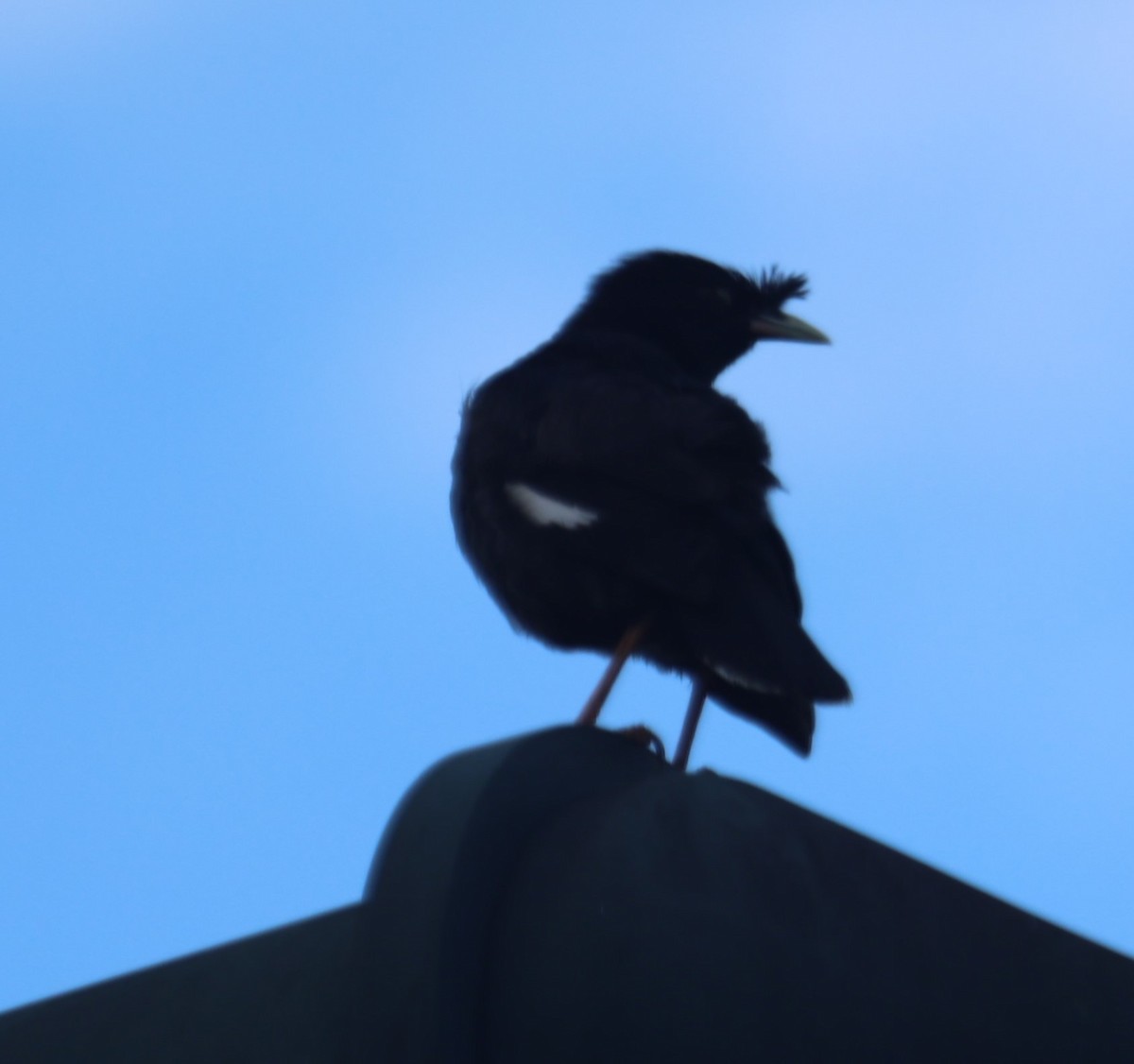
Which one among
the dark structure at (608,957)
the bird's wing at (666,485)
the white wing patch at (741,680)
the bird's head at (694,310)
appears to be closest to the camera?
the dark structure at (608,957)

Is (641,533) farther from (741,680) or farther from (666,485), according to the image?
(741,680)

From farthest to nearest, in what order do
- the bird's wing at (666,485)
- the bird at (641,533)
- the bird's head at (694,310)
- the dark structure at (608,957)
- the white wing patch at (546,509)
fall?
the bird's head at (694,310) → the white wing patch at (546,509) → the bird's wing at (666,485) → the bird at (641,533) → the dark structure at (608,957)

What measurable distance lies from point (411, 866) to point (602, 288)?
429cm

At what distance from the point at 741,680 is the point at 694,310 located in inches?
98.5

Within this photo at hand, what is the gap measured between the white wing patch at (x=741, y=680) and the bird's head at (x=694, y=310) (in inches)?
89.6

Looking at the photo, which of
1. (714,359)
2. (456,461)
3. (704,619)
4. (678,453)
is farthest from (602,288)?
(704,619)

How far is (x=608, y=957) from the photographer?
4.28ft

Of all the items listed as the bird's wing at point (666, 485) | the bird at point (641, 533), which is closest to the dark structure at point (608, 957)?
the bird at point (641, 533)

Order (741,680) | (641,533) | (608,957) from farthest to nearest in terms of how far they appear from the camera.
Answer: (641,533), (741,680), (608,957)

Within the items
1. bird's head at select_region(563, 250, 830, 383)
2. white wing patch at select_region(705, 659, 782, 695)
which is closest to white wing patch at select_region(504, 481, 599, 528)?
white wing patch at select_region(705, 659, 782, 695)

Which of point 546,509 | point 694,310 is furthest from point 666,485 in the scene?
point 694,310

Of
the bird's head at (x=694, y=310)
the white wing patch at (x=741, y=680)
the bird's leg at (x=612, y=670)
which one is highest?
the bird's head at (x=694, y=310)

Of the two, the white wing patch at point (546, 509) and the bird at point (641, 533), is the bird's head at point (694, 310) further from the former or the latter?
the white wing patch at point (546, 509)

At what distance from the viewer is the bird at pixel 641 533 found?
3193 mm
